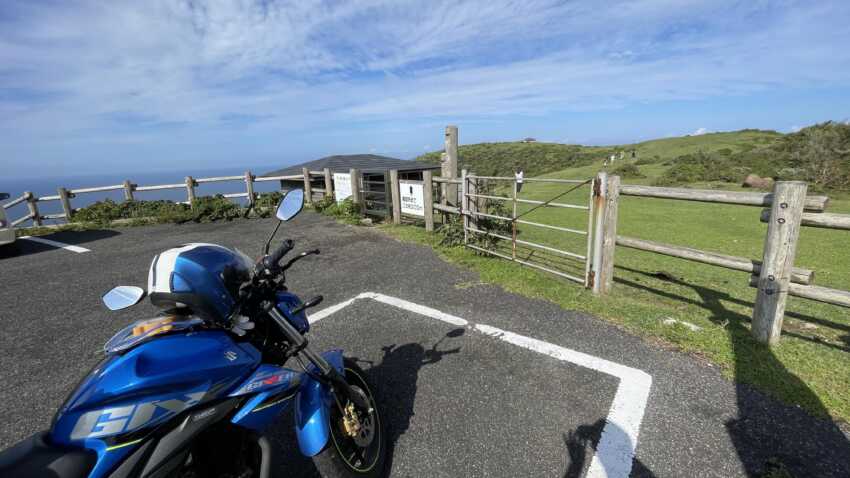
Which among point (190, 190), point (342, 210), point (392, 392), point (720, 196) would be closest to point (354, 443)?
point (392, 392)

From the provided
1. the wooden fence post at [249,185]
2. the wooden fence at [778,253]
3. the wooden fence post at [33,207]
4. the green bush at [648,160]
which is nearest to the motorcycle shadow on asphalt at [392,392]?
the wooden fence at [778,253]

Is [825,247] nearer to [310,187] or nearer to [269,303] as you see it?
[269,303]

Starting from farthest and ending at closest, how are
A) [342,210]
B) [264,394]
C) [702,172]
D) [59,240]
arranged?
[702,172] → [342,210] → [59,240] → [264,394]

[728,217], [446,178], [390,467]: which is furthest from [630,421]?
[728,217]

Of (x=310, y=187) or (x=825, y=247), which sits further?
(x=310, y=187)

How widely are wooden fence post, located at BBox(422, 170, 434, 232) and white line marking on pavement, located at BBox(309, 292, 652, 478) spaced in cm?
451

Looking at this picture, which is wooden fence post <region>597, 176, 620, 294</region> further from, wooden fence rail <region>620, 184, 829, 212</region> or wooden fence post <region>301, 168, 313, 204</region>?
wooden fence post <region>301, 168, 313, 204</region>

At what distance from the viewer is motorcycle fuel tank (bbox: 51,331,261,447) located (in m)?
1.17

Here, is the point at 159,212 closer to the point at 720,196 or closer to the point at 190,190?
the point at 190,190

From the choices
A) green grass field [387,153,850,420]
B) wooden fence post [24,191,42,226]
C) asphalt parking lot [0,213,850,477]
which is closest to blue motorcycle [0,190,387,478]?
asphalt parking lot [0,213,850,477]

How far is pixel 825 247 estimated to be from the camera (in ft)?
23.9

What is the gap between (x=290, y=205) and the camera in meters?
1.91

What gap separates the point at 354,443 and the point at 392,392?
0.89 metres

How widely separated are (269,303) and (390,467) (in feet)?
4.28
